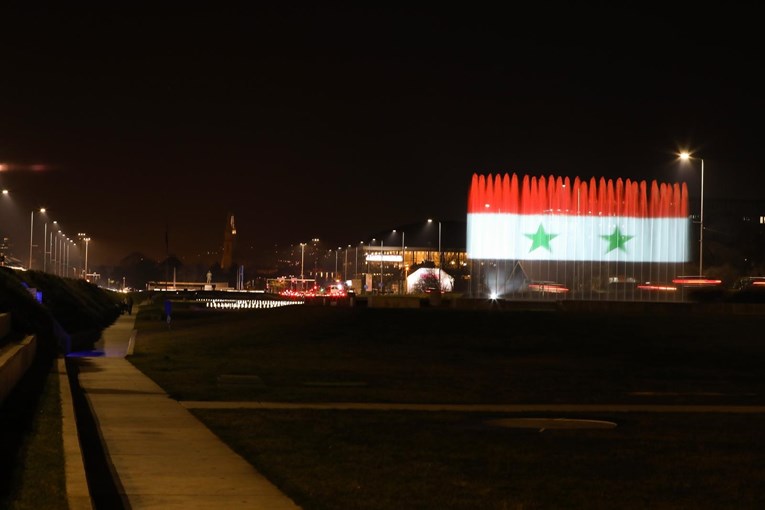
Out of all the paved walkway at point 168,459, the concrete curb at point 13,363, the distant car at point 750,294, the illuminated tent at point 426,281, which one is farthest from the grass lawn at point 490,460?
the illuminated tent at point 426,281

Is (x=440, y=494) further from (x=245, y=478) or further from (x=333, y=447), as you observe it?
(x=333, y=447)

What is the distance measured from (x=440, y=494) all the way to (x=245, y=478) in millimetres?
2346

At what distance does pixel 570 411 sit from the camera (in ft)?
70.7

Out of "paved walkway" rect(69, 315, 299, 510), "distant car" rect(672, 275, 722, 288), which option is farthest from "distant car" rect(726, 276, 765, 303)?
"paved walkway" rect(69, 315, 299, 510)

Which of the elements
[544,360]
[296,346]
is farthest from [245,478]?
[296,346]

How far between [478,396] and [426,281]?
8644 cm

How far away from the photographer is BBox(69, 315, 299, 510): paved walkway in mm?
11602

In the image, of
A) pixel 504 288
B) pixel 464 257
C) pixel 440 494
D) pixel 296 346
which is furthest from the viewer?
pixel 464 257

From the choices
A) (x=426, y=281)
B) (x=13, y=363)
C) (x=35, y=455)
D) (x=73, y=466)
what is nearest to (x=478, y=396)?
(x=13, y=363)

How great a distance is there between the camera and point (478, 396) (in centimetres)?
2403

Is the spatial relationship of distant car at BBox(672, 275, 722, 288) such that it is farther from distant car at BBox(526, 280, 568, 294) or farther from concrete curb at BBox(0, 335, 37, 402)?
concrete curb at BBox(0, 335, 37, 402)

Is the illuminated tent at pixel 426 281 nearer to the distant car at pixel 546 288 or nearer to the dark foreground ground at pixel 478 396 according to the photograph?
the distant car at pixel 546 288

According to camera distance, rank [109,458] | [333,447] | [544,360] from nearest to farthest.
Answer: [109,458] → [333,447] → [544,360]

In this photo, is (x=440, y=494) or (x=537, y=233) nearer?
(x=440, y=494)
